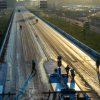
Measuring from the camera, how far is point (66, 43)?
116 ft

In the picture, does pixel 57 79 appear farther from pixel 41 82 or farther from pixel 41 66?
pixel 41 66

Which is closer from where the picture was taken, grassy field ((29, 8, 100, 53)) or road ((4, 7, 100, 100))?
road ((4, 7, 100, 100))

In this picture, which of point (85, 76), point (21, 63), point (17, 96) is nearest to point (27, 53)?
point (21, 63)

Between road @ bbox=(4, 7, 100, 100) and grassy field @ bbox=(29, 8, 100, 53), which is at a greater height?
grassy field @ bbox=(29, 8, 100, 53)

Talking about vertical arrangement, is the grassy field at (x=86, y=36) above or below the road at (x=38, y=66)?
above

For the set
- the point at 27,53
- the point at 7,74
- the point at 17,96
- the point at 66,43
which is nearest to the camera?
the point at 17,96

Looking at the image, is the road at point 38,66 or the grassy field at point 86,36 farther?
the grassy field at point 86,36

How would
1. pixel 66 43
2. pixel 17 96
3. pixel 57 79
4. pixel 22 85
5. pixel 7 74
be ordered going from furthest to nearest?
pixel 66 43 < pixel 7 74 < pixel 57 79 < pixel 22 85 < pixel 17 96

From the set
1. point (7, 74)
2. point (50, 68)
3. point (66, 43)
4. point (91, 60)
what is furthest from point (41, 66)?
point (66, 43)

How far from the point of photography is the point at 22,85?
58.2 ft

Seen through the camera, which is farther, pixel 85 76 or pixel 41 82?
pixel 85 76

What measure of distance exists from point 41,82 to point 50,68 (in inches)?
156

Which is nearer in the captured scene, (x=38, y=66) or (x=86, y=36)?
(x=38, y=66)

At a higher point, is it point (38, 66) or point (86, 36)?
point (86, 36)
